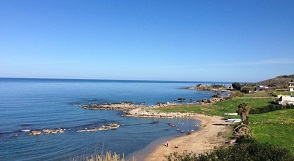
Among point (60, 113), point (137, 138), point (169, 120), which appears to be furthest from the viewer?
point (60, 113)

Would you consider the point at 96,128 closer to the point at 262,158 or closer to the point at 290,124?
the point at 290,124

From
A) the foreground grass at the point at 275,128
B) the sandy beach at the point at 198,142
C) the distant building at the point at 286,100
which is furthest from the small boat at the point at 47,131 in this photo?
the distant building at the point at 286,100

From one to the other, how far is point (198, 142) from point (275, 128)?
1467 centimetres

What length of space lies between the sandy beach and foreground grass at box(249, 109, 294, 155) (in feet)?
21.5

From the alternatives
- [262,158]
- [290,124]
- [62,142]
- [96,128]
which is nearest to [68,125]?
[96,128]

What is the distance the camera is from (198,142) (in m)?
52.9

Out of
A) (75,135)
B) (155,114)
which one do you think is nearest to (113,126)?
(75,135)

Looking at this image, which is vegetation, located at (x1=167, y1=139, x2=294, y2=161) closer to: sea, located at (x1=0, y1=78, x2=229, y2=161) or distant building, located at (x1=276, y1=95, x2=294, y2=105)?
sea, located at (x1=0, y1=78, x2=229, y2=161)

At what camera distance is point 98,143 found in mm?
→ 52031

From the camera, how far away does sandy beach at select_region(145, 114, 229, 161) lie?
1821 inches

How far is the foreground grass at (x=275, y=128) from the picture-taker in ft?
144

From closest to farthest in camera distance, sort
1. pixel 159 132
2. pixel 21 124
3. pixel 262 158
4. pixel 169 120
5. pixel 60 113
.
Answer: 1. pixel 262 158
2. pixel 159 132
3. pixel 21 124
4. pixel 169 120
5. pixel 60 113

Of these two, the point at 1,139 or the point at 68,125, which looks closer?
the point at 1,139

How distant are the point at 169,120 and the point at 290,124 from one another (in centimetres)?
3293
